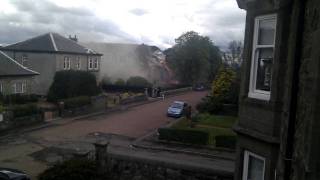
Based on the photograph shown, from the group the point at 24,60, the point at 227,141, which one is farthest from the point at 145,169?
the point at 24,60

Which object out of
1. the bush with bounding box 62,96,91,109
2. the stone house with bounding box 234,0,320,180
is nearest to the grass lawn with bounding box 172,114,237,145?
the bush with bounding box 62,96,91,109

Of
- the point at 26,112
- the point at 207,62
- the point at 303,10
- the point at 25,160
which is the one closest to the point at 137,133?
the point at 26,112

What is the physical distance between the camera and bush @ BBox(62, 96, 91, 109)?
40750mm

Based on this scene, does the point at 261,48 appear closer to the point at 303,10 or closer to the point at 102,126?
the point at 303,10

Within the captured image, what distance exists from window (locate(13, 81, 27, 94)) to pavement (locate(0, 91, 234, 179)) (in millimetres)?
7952

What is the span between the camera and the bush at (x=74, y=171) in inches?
566

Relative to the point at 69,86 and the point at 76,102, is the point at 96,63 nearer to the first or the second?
the point at 69,86

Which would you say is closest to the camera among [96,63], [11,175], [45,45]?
[11,175]

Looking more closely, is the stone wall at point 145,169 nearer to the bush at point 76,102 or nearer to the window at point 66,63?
the bush at point 76,102

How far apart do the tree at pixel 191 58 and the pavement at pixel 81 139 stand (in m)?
39.8

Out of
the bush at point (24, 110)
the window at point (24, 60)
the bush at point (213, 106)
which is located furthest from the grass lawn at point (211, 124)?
the window at point (24, 60)

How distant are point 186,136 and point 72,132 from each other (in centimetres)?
954

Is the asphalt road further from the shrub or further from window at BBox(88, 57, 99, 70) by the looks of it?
the shrub

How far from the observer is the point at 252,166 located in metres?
10.0
